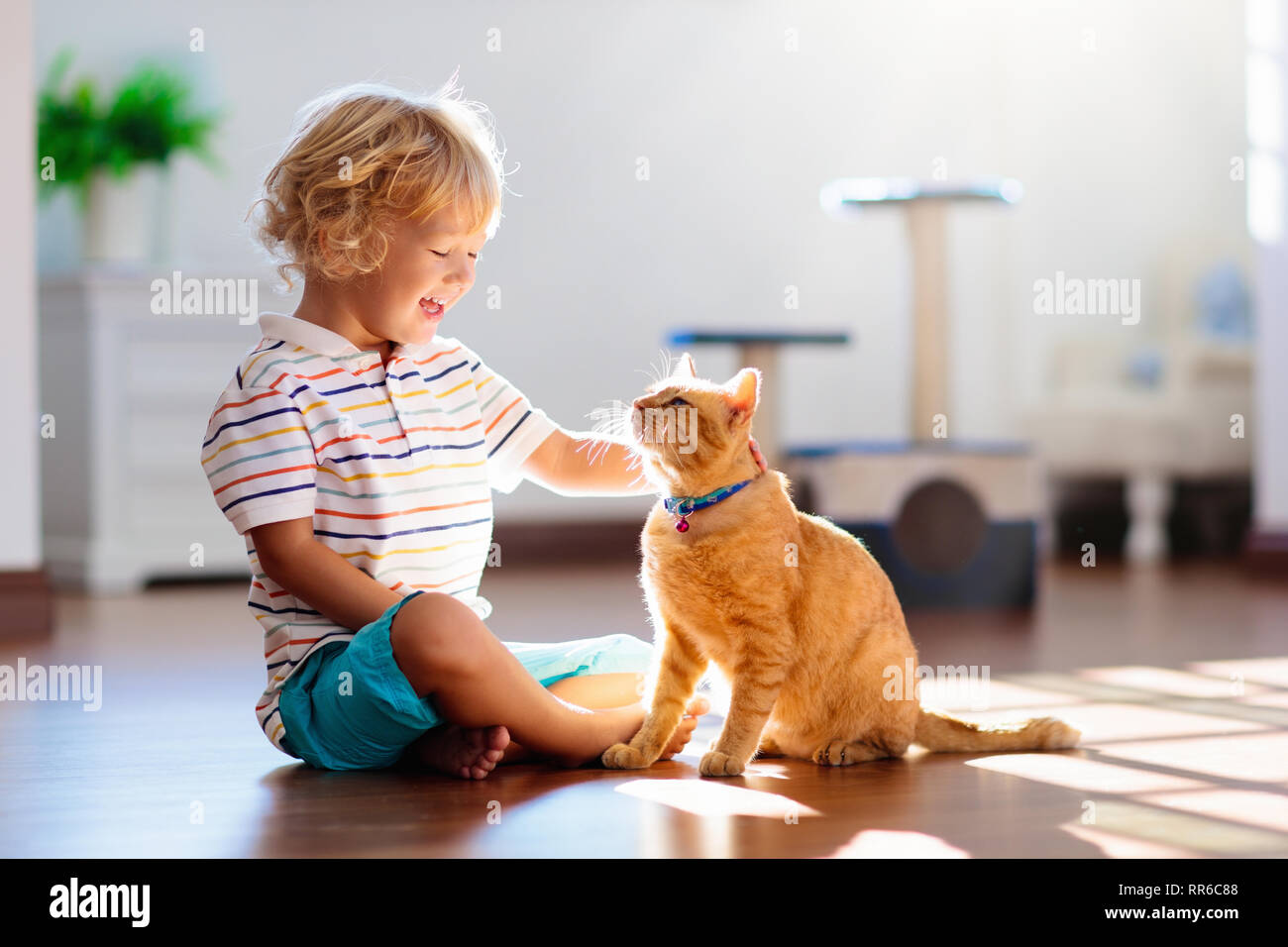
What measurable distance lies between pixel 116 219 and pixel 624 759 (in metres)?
3.40

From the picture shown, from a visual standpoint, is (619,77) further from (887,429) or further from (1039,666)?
(1039,666)

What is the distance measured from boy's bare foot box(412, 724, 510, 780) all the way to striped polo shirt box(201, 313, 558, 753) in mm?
160

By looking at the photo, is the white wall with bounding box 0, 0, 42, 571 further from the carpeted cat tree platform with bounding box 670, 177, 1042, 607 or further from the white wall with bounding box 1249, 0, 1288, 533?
the white wall with bounding box 1249, 0, 1288, 533

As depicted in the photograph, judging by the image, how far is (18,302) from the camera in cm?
331

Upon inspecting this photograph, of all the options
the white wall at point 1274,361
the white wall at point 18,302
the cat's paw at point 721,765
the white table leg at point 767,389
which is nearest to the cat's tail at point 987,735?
the cat's paw at point 721,765

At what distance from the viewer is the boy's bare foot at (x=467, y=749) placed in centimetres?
159

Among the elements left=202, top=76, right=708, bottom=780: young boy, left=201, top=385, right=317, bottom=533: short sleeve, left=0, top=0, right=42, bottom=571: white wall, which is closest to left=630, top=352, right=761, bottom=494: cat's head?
left=202, top=76, right=708, bottom=780: young boy

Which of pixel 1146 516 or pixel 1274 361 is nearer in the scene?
pixel 1274 361

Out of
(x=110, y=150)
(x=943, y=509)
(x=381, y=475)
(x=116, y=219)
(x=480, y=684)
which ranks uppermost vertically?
(x=110, y=150)

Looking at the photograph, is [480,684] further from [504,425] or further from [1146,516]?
[1146,516]

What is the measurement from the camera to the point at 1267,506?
14.3 feet

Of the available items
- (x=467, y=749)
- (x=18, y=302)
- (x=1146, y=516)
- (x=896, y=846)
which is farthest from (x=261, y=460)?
(x=1146, y=516)

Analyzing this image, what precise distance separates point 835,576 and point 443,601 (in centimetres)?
→ 45

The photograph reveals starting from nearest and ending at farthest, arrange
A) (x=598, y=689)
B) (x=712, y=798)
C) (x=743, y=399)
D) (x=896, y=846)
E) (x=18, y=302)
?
(x=896, y=846) < (x=712, y=798) < (x=743, y=399) < (x=598, y=689) < (x=18, y=302)
